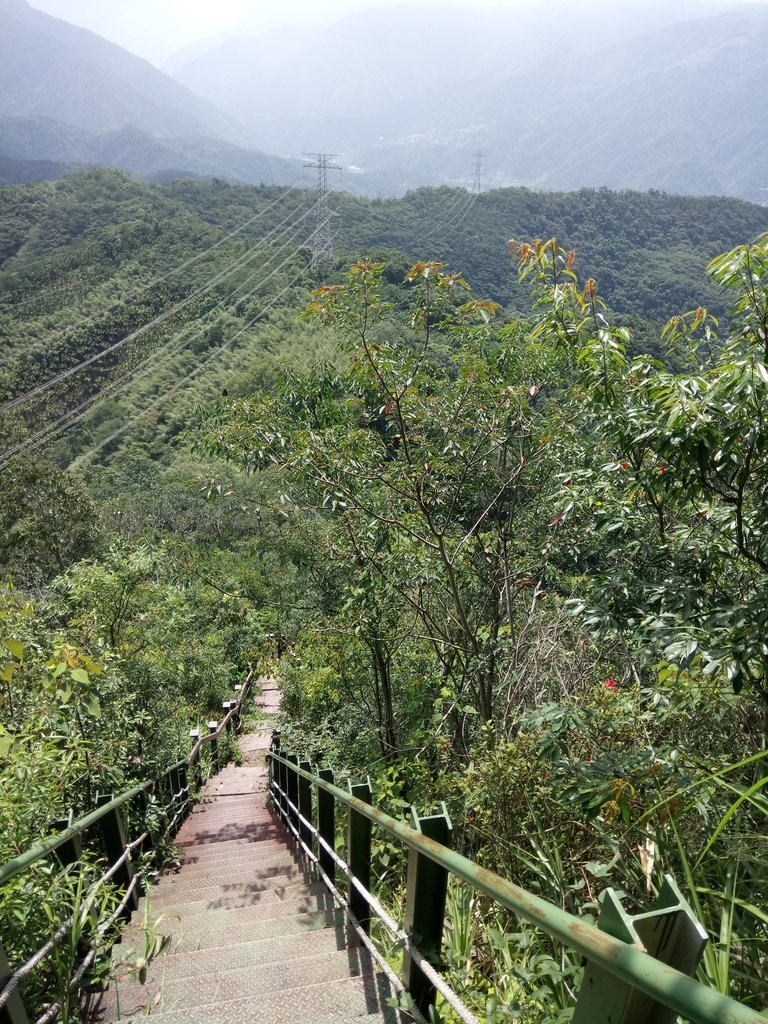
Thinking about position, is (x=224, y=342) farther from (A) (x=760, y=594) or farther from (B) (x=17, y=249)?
(A) (x=760, y=594)

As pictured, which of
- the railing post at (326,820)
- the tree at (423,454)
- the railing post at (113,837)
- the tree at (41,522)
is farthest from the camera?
the tree at (41,522)

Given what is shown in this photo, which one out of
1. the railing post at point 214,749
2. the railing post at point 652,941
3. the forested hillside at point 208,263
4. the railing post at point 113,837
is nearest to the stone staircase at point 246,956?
the railing post at point 113,837

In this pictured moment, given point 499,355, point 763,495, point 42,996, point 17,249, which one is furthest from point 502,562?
point 17,249

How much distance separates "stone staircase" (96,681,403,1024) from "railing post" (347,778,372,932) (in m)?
0.13

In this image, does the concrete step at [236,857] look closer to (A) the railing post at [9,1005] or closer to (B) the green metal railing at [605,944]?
(A) the railing post at [9,1005]

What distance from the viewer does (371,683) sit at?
723 centimetres

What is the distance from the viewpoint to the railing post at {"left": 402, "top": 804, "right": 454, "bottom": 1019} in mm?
1656

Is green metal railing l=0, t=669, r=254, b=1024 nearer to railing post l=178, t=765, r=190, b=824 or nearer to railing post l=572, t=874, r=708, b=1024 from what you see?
railing post l=178, t=765, r=190, b=824

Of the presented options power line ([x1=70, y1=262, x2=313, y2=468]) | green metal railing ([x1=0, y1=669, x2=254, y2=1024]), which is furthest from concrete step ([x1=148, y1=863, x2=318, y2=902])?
power line ([x1=70, y1=262, x2=313, y2=468])

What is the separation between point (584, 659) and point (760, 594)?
2926 millimetres

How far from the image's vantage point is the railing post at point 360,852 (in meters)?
2.61

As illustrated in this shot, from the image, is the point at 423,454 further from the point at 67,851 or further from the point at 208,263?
the point at 208,263

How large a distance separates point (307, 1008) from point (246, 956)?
0.71 m

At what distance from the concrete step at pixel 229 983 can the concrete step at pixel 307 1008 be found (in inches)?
1.6
